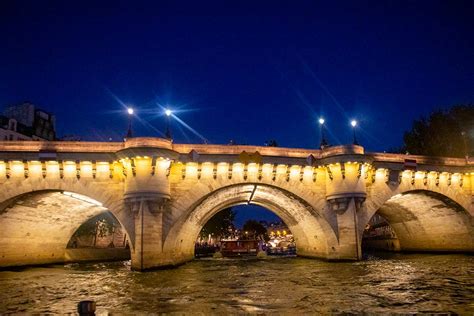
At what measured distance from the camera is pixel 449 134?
5247 centimetres

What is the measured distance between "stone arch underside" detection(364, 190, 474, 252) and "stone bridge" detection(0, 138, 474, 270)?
0.59 feet

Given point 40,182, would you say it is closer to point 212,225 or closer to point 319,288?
point 319,288

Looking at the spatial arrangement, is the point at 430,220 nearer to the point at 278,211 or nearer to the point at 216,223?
the point at 278,211

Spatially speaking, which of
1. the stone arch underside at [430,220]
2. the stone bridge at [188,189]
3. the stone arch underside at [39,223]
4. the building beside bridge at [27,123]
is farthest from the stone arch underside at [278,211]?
the building beside bridge at [27,123]

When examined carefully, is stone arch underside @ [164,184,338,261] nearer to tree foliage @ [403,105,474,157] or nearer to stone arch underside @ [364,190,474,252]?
stone arch underside @ [364,190,474,252]

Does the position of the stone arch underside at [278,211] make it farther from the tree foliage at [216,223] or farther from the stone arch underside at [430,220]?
the tree foliage at [216,223]

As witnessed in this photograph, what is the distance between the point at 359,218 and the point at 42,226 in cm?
2725

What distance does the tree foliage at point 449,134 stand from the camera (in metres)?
51.6

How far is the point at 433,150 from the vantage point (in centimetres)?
5325

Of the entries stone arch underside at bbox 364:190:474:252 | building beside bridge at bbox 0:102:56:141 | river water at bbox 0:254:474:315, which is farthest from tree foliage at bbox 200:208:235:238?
river water at bbox 0:254:474:315

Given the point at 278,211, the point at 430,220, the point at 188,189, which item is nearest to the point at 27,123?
the point at 278,211

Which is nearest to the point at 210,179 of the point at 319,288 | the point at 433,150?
the point at 319,288

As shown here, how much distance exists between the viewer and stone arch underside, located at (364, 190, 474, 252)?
3706 cm

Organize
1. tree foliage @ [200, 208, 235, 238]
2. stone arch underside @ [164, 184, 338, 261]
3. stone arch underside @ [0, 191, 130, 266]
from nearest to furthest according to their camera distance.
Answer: stone arch underside @ [0, 191, 130, 266] < stone arch underside @ [164, 184, 338, 261] < tree foliage @ [200, 208, 235, 238]
